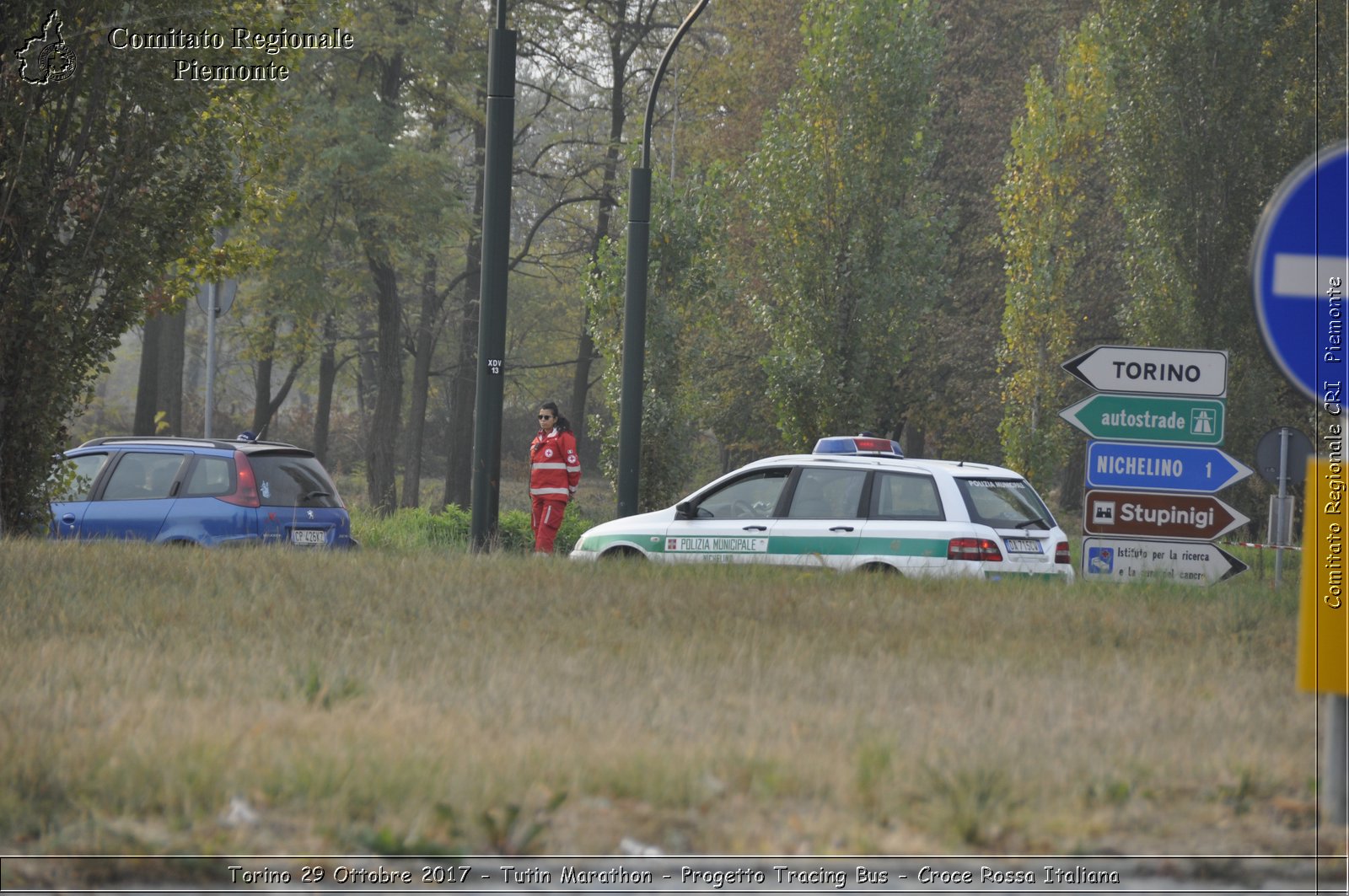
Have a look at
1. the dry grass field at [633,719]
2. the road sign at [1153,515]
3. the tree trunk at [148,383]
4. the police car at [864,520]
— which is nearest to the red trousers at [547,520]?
the police car at [864,520]

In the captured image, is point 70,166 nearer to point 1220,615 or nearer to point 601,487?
point 1220,615

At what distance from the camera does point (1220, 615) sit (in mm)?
8953

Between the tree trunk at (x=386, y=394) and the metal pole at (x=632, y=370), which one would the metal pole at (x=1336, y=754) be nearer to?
the metal pole at (x=632, y=370)

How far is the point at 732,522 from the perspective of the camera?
1270 centimetres

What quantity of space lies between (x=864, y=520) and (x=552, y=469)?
5.20 meters

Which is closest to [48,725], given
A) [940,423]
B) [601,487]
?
[940,423]

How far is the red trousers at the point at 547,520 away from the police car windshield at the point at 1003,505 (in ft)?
19.5

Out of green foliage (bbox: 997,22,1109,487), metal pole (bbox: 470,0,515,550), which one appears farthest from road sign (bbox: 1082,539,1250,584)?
green foliage (bbox: 997,22,1109,487)

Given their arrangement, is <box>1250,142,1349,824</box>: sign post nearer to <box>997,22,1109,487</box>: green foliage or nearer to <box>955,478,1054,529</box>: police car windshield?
<box>955,478,1054,529</box>: police car windshield

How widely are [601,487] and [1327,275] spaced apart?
148 ft

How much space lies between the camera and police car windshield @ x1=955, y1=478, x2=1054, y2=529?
37.5ft

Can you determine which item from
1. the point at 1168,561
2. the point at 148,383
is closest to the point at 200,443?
the point at 1168,561

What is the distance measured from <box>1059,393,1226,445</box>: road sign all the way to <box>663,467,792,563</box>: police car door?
2.81 meters

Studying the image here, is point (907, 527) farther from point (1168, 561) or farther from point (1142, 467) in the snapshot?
point (1168, 561)
